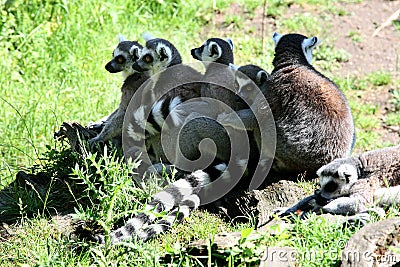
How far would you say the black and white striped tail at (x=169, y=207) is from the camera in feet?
13.8

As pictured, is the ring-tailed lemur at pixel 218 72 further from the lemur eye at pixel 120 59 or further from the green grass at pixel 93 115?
the green grass at pixel 93 115

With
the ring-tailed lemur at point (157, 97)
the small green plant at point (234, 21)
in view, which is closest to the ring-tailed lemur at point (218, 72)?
the ring-tailed lemur at point (157, 97)

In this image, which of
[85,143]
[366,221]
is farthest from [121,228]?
[366,221]

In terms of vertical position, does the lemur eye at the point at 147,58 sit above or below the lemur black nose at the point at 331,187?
above

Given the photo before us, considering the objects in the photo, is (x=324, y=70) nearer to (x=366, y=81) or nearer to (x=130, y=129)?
(x=366, y=81)

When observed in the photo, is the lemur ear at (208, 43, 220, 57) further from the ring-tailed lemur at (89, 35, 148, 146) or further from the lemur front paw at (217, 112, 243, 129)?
the lemur front paw at (217, 112, 243, 129)

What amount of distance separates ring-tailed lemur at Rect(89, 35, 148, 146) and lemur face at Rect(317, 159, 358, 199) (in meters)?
1.93

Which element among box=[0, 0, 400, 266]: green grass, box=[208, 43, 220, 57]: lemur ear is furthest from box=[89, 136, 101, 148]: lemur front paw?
box=[208, 43, 220, 57]: lemur ear

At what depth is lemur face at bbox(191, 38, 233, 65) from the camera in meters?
5.55

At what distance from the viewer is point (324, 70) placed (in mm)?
8227

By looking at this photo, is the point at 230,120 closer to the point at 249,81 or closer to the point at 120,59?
the point at 249,81

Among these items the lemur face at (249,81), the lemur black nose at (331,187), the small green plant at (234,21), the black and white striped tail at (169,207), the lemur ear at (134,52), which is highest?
the small green plant at (234,21)

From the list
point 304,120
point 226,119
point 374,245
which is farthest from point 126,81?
point 374,245

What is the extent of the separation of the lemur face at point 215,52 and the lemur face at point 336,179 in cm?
166
